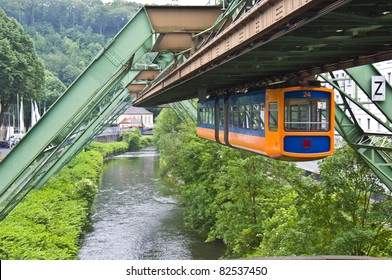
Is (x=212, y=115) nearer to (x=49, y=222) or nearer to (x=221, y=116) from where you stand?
(x=221, y=116)

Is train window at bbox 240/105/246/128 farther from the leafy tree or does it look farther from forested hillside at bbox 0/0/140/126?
forested hillside at bbox 0/0/140/126

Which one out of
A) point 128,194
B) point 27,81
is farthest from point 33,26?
point 128,194

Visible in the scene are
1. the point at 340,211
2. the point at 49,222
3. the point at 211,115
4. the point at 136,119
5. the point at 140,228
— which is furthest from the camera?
the point at 136,119

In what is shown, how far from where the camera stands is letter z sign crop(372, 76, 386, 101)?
38.8 feet

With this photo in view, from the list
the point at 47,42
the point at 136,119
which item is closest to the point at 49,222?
the point at 136,119

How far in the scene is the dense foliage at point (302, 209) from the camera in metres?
12.8

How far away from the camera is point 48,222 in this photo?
2042cm

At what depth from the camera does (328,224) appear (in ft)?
43.3

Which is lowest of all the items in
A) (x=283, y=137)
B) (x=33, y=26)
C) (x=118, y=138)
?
(x=118, y=138)

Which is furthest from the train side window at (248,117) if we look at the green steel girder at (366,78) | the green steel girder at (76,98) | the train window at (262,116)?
the green steel girder at (76,98)

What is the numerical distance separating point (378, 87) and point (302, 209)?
3126mm

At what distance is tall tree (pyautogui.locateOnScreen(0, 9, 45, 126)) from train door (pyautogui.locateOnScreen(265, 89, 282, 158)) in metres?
40.6

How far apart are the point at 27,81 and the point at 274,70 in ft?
142
